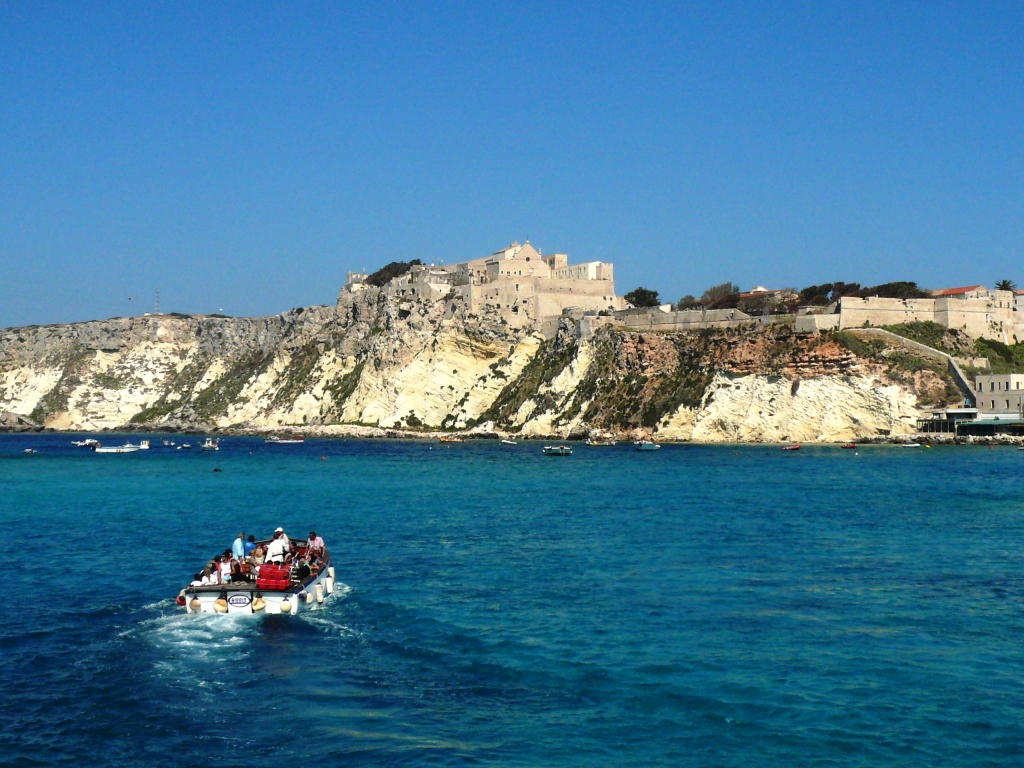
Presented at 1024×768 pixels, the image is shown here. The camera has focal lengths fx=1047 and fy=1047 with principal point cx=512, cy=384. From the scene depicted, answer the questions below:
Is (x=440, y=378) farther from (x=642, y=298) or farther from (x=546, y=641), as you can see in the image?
(x=546, y=641)

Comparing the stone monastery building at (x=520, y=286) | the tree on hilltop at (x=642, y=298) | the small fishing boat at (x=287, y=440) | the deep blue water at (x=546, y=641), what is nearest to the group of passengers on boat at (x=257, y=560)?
the deep blue water at (x=546, y=641)

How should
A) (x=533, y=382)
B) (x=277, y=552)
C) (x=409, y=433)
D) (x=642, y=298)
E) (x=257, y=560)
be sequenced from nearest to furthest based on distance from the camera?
1. (x=277, y=552)
2. (x=257, y=560)
3. (x=533, y=382)
4. (x=409, y=433)
5. (x=642, y=298)

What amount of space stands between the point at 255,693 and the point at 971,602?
673 inches

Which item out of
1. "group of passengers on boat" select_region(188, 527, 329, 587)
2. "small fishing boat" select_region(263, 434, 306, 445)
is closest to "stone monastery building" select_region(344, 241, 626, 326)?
"small fishing boat" select_region(263, 434, 306, 445)

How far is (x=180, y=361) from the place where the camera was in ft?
523

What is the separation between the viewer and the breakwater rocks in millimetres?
89688

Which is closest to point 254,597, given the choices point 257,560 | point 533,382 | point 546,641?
point 257,560

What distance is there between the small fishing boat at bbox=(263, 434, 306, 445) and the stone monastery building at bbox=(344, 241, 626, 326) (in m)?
20.4

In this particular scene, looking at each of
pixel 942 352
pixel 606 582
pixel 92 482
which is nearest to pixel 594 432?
pixel 942 352

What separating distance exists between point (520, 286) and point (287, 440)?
1203 inches

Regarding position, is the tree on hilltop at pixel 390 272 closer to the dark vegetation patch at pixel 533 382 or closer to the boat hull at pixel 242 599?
the dark vegetation patch at pixel 533 382

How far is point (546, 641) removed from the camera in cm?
2189

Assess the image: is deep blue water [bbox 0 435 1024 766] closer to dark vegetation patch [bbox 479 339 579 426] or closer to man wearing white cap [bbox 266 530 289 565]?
man wearing white cap [bbox 266 530 289 565]

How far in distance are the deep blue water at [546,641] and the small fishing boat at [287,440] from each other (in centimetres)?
6454
